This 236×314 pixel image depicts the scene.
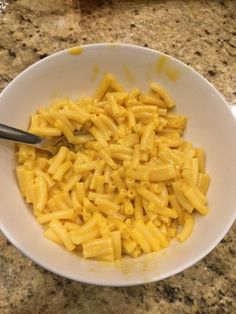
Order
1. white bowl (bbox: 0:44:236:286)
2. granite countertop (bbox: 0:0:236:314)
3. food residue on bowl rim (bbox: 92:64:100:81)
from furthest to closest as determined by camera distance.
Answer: granite countertop (bbox: 0:0:236:314), food residue on bowl rim (bbox: 92:64:100:81), white bowl (bbox: 0:44:236:286)

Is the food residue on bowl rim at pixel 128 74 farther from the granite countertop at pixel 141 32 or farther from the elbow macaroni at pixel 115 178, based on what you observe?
the granite countertop at pixel 141 32

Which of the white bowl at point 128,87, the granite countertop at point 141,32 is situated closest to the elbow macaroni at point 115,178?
the white bowl at point 128,87

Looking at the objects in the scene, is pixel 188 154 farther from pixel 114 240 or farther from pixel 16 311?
pixel 16 311

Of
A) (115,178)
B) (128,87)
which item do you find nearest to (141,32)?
(128,87)

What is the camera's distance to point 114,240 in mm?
754

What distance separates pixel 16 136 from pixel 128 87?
31cm

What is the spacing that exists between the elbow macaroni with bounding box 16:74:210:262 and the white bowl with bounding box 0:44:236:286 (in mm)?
21

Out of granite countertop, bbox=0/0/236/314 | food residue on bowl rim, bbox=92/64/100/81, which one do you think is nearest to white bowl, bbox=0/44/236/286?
food residue on bowl rim, bbox=92/64/100/81

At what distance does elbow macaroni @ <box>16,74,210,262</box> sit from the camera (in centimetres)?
78

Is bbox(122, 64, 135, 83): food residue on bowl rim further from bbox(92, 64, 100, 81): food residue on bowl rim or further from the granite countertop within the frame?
the granite countertop

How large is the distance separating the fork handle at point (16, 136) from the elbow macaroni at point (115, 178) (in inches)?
1.3

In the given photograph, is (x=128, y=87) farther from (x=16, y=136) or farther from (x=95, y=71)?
(x=16, y=136)

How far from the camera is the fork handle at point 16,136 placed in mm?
779

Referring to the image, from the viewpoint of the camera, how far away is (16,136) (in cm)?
79
